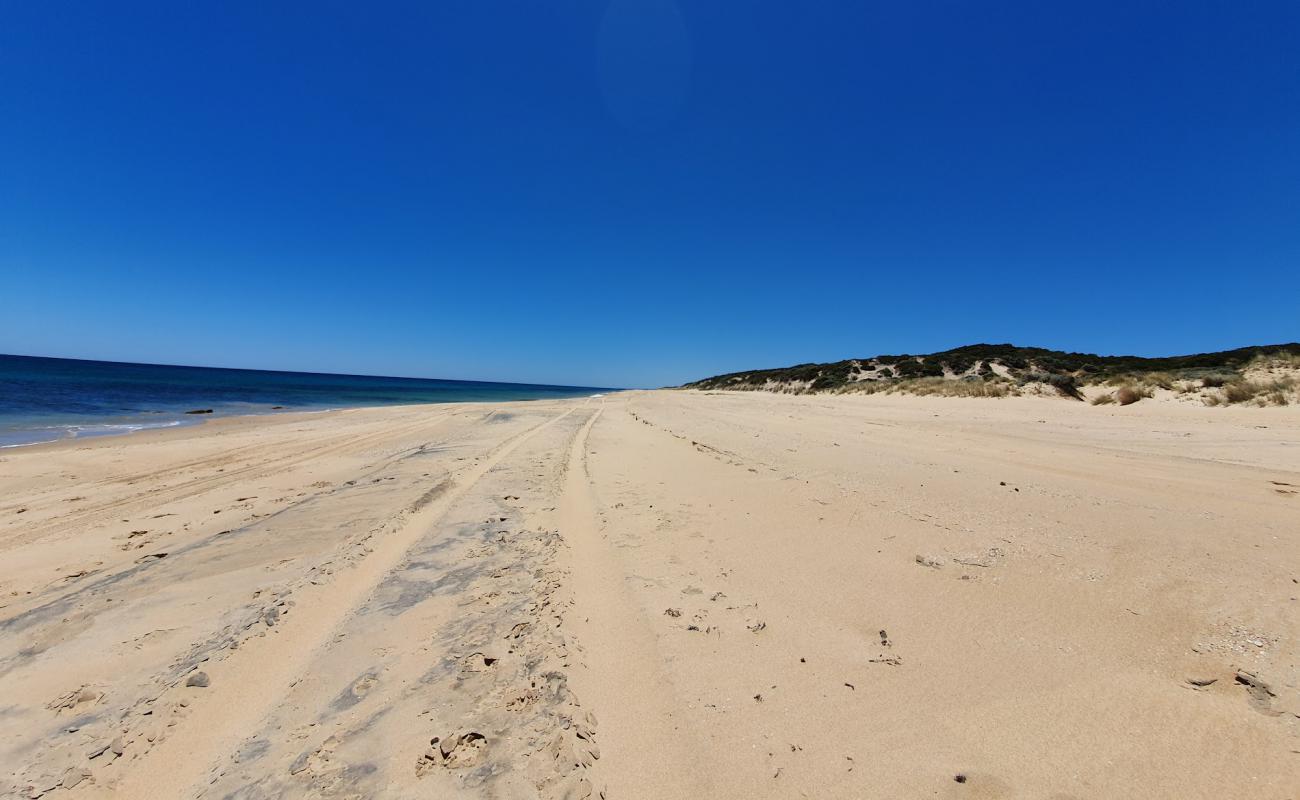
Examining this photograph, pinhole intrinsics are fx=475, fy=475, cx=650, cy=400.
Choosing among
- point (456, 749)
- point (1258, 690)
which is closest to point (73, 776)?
point (456, 749)

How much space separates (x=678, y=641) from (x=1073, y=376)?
101 feet

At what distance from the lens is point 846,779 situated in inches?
73.5

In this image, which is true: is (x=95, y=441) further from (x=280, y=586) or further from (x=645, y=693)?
(x=645, y=693)

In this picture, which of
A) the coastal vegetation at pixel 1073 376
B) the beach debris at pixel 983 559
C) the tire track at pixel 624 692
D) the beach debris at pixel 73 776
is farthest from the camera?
the coastal vegetation at pixel 1073 376

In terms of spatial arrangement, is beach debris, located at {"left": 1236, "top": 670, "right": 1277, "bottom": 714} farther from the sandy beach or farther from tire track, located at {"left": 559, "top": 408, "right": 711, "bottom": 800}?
tire track, located at {"left": 559, "top": 408, "right": 711, "bottom": 800}

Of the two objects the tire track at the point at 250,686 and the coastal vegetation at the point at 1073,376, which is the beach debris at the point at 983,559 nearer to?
the tire track at the point at 250,686

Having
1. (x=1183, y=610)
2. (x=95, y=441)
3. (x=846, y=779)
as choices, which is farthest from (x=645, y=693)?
(x=95, y=441)

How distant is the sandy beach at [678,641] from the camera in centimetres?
196

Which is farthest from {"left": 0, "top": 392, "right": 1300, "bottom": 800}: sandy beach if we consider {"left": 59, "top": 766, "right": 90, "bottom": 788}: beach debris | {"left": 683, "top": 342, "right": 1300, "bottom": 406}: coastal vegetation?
{"left": 683, "top": 342, "right": 1300, "bottom": 406}: coastal vegetation

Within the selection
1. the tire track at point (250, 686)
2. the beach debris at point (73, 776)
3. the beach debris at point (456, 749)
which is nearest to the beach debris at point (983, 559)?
the beach debris at point (456, 749)

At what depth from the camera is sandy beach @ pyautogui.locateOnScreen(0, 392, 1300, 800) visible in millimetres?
1965

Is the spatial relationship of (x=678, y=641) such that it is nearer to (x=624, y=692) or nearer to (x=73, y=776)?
(x=624, y=692)

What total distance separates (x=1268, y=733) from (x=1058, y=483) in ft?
15.1

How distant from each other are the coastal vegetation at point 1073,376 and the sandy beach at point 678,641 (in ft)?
38.7
